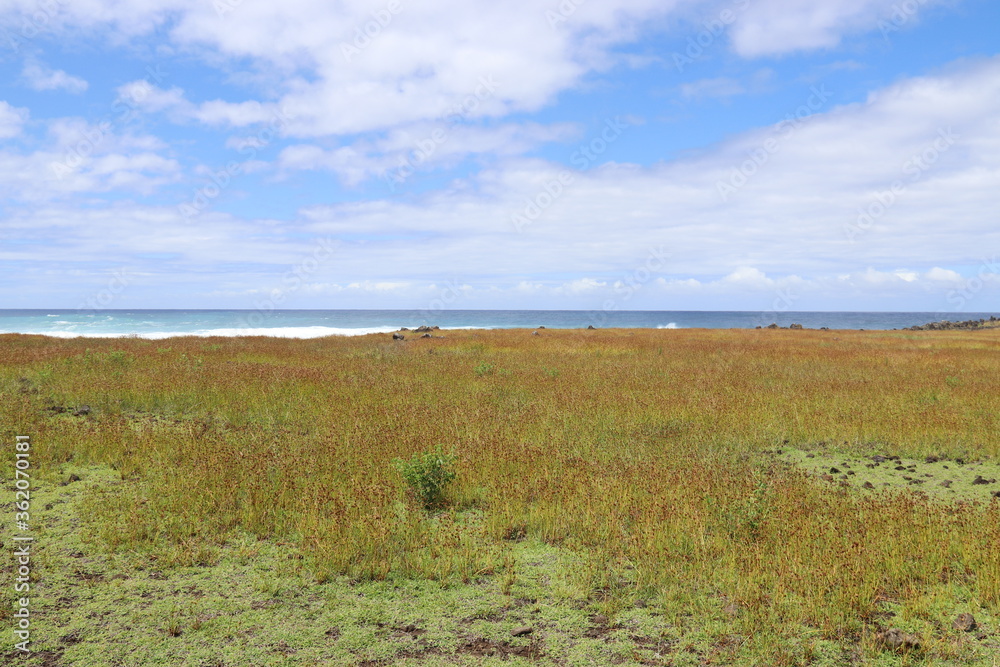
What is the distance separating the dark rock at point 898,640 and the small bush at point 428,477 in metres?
4.92

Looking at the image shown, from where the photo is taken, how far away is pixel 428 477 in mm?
7531

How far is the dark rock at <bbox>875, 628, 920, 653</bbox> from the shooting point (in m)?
4.34

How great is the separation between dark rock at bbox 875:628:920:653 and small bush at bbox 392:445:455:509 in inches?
194

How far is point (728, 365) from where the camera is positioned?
20.6 metres

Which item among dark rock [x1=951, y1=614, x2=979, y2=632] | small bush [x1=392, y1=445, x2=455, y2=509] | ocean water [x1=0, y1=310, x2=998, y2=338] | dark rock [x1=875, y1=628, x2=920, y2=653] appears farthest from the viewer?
ocean water [x1=0, y1=310, x2=998, y2=338]

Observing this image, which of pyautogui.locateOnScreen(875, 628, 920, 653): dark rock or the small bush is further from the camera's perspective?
the small bush

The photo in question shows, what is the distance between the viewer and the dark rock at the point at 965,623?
183 inches

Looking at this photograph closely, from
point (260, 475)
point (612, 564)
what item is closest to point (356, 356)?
Result: point (260, 475)

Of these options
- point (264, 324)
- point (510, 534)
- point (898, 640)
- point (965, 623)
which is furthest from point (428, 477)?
point (264, 324)

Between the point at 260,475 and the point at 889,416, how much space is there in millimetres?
12734

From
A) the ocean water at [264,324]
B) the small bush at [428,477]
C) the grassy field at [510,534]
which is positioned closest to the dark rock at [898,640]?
the grassy field at [510,534]

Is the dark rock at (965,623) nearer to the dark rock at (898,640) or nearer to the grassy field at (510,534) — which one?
the grassy field at (510,534)
